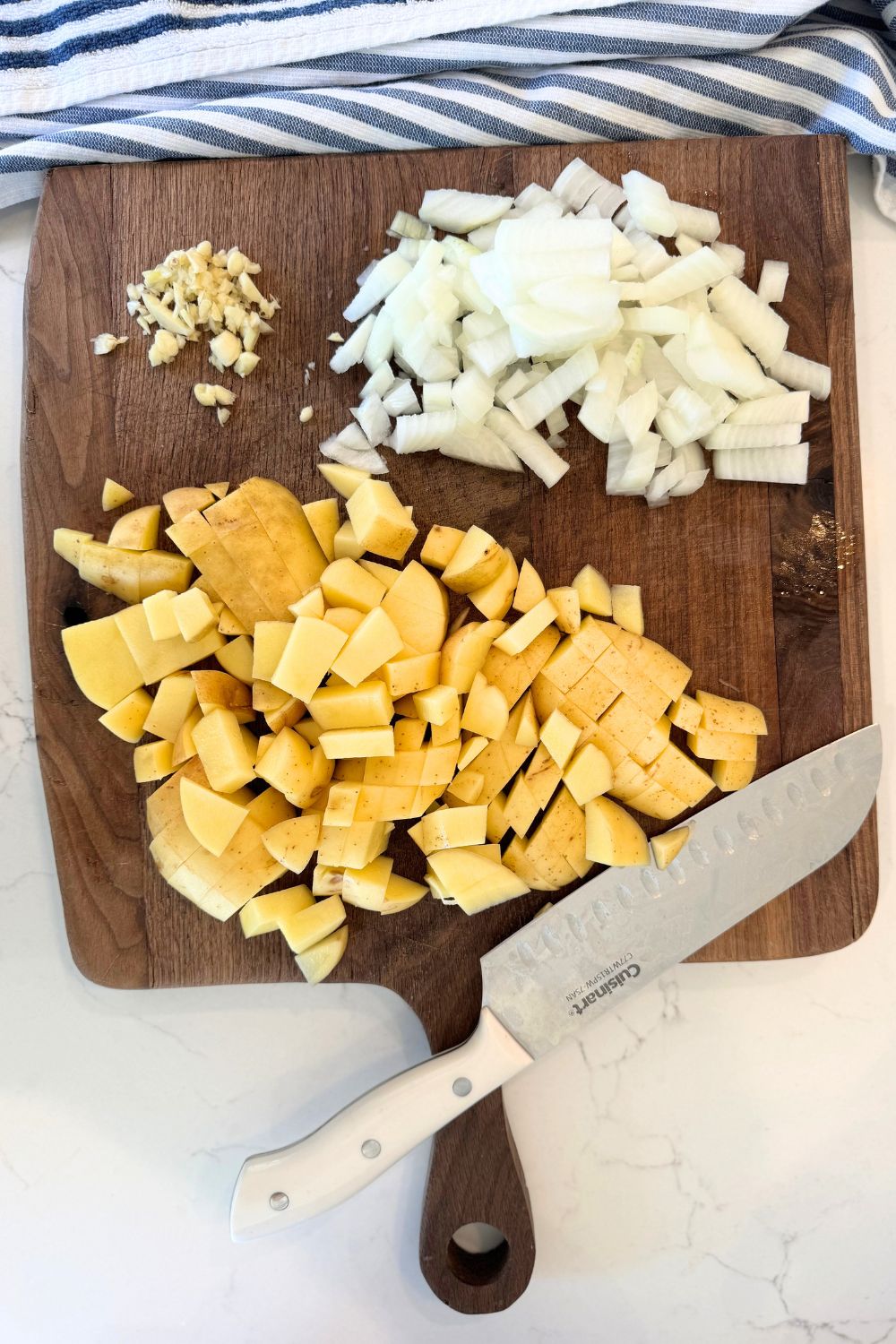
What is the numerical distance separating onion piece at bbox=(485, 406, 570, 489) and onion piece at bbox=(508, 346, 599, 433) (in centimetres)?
1

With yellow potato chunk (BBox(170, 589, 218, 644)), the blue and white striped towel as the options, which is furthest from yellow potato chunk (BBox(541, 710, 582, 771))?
the blue and white striped towel

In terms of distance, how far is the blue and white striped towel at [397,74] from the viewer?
1416 millimetres

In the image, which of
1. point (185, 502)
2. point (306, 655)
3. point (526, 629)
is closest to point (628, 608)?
point (526, 629)

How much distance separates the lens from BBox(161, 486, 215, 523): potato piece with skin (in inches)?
54.6

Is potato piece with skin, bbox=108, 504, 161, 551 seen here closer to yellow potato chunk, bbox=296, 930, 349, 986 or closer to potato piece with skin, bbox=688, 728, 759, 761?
yellow potato chunk, bbox=296, 930, 349, 986

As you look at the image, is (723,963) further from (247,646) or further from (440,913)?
(247,646)

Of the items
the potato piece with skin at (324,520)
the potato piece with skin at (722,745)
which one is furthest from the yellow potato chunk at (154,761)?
the potato piece with skin at (722,745)

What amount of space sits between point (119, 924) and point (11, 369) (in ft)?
3.19

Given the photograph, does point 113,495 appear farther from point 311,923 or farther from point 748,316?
point 748,316

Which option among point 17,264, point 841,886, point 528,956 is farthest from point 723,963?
point 17,264

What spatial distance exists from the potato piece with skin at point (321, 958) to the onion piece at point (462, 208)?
1107 millimetres

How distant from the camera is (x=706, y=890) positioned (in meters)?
1.40

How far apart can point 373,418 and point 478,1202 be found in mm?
1286

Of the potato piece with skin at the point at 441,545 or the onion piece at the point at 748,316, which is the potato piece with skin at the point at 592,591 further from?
the onion piece at the point at 748,316
